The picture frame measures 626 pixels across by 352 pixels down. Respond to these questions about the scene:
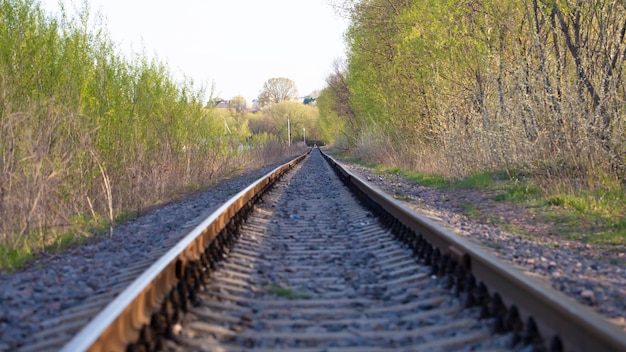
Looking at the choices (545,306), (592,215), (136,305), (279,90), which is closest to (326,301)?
(136,305)

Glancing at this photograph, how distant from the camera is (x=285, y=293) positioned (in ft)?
13.7

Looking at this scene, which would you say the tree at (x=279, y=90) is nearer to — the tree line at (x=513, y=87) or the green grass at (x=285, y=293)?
the tree line at (x=513, y=87)

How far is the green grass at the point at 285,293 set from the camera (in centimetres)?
411

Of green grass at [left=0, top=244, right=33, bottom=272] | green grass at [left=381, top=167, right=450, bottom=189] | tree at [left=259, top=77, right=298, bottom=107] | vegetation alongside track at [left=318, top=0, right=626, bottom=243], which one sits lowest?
green grass at [left=0, top=244, right=33, bottom=272]

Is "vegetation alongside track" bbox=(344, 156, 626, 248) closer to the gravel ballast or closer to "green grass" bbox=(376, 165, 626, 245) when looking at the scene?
"green grass" bbox=(376, 165, 626, 245)

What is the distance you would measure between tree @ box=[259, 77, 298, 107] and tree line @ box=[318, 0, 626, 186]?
90278mm

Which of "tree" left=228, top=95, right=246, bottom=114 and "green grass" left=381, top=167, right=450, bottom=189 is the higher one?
"tree" left=228, top=95, right=246, bottom=114

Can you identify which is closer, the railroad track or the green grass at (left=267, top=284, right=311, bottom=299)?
the railroad track

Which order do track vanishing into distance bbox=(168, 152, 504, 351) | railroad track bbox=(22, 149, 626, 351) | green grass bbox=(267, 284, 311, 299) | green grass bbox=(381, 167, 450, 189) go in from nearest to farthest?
railroad track bbox=(22, 149, 626, 351) → track vanishing into distance bbox=(168, 152, 504, 351) → green grass bbox=(267, 284, 311, 299) → green grass bbox=(381, 167, 450, 189)

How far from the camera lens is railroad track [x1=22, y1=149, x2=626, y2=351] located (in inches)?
114

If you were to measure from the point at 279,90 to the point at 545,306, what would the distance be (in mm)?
111657

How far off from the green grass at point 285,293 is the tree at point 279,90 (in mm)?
108721

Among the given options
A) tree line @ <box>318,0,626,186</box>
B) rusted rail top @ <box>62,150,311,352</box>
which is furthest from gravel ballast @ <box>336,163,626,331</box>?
rusted rail top @ <box>62,150,311,352</box>

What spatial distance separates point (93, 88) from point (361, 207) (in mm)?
4824
